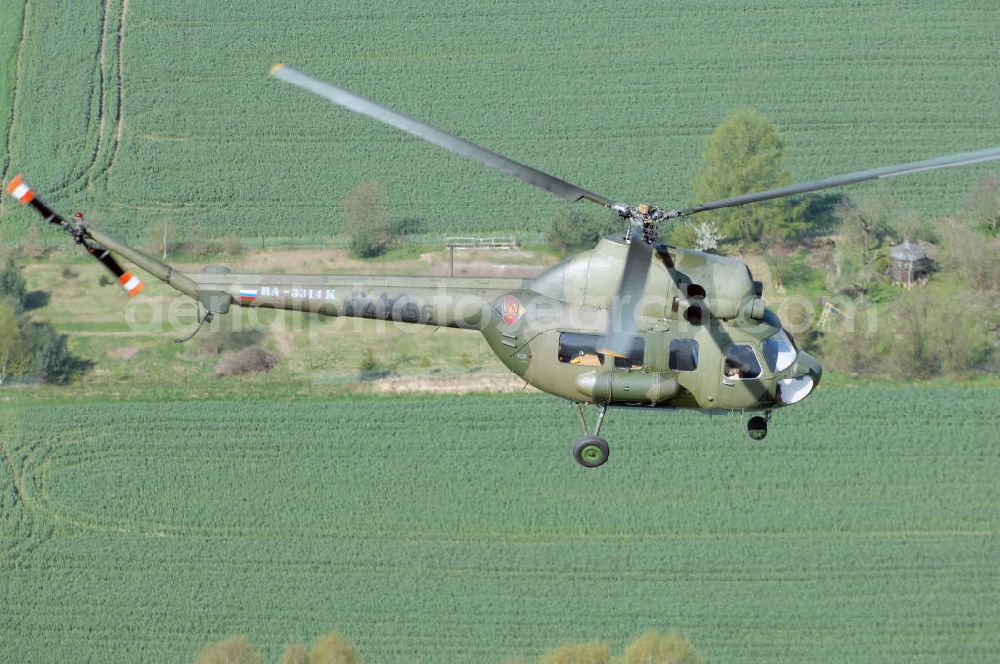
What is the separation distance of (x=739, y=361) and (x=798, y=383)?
1.38m

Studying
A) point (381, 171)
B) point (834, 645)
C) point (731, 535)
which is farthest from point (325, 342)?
point (834, 645)

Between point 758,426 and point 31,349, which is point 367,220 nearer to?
point 31,349

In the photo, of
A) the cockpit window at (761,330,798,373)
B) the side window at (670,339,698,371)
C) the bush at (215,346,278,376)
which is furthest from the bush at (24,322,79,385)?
the cockpit window at (761,330,798,373)

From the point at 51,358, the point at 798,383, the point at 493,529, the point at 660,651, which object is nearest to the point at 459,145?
the point at 798,383

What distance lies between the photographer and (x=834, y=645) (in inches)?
1319

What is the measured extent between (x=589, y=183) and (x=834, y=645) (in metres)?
19.1

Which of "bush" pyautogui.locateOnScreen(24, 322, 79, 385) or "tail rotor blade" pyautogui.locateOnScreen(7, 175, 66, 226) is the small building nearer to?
"bush" pyautogui.locateOnScreen(24, 322, 79, 385)

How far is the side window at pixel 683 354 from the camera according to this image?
2620 cm

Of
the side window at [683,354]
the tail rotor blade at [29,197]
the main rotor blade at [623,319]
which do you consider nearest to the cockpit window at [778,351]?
the side window at [683,354]

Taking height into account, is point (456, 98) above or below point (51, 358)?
above

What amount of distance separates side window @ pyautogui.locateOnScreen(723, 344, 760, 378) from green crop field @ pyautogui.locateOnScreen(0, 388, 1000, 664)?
942cm

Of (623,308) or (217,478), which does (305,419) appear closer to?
(217,478)

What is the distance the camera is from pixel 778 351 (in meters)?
26.7

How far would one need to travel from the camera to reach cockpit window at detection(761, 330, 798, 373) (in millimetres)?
26609
